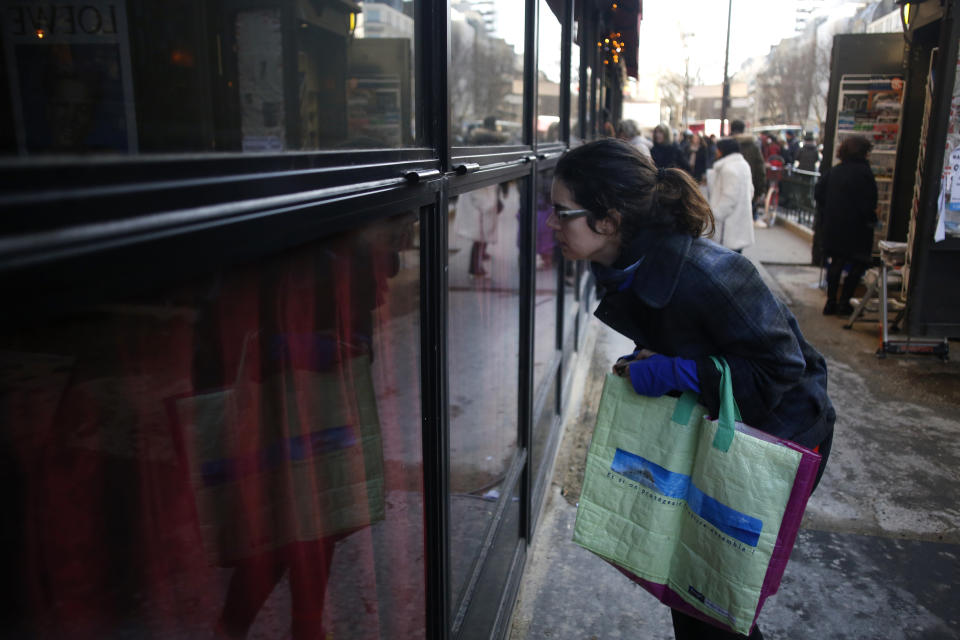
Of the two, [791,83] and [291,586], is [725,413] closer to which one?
[291,586]

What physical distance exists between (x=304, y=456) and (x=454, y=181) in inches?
32.3

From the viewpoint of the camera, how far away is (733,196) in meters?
7.74

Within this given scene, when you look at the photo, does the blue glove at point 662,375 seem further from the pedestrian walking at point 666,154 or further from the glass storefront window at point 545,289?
the pedestrian walking at point 666,154

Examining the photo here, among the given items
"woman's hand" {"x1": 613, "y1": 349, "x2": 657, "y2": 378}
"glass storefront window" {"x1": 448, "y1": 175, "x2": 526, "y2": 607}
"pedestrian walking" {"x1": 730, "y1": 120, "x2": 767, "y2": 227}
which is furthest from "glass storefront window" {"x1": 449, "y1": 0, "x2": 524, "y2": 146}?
"pedestrian walking" {"x1": 730, "y1": 120, "x2": 767, "y2": 227}

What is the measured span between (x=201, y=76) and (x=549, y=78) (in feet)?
11.3

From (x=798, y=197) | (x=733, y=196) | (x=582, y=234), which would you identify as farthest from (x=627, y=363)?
(x=798, y=197)

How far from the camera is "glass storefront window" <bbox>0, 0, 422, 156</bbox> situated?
725 mm

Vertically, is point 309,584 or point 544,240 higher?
point 544,240

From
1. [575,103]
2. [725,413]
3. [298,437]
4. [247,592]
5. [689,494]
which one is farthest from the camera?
[575,103]

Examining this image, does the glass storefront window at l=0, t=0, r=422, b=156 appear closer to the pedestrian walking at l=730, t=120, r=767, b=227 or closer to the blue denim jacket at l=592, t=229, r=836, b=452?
the blue denim jacket at l=592, t=229, r=836, b=452

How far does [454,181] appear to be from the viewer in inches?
70.9

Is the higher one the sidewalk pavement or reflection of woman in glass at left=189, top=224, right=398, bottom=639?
reflection of woman in glass at left=189, top=224, right=398, bottom=639

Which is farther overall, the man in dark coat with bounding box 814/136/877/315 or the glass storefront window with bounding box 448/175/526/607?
the man in dark coat with bounding box 814/136/877/315

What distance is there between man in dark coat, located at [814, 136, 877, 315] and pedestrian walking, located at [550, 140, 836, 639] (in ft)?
20.4
